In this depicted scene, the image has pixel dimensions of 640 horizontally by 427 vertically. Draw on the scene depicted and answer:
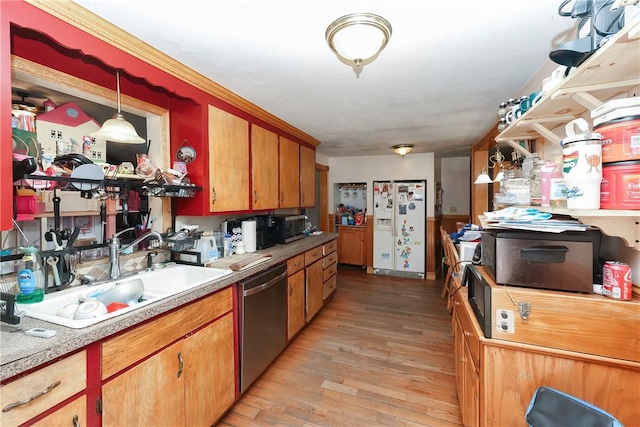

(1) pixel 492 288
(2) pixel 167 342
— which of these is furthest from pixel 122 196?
(1) pixel 492 288

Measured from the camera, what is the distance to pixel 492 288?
1110 millimetres

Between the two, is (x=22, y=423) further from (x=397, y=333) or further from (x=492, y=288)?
(x=397, y=333)

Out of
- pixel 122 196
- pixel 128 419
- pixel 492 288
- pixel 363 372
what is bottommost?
Answer: pixel 363 372

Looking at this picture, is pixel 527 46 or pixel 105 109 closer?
pixel 527 46

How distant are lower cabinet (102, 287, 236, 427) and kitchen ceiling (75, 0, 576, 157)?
4.71 ft

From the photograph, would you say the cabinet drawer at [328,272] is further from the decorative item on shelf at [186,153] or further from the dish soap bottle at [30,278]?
the dish soap bottle at [30,278]

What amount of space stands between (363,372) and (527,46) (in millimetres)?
2467

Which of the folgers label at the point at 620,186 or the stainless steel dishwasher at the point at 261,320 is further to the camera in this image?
the stainless steel dishwasher at the point at 261,320

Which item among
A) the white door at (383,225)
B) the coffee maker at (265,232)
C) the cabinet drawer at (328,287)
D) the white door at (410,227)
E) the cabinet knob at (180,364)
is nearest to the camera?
the cabinet knob at (180,364)

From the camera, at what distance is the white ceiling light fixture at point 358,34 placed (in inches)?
47.9

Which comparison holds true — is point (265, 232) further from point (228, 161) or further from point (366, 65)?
point (366, 65)

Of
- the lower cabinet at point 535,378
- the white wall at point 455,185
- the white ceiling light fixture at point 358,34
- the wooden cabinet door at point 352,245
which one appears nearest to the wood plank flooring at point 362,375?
the lower cabinet at point 535,378

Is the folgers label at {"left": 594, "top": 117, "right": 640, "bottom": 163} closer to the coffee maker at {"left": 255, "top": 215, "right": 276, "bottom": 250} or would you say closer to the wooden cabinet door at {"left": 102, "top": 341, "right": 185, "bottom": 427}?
the wooden cabinet door at {"left": 102, "top": 341, "right": 185, "bottom": 427}

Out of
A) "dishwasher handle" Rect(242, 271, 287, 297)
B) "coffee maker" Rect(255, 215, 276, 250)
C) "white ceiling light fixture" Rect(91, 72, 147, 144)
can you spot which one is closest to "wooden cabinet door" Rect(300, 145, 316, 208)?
"coffee maker" Rect(255, 215, 276, 250)
